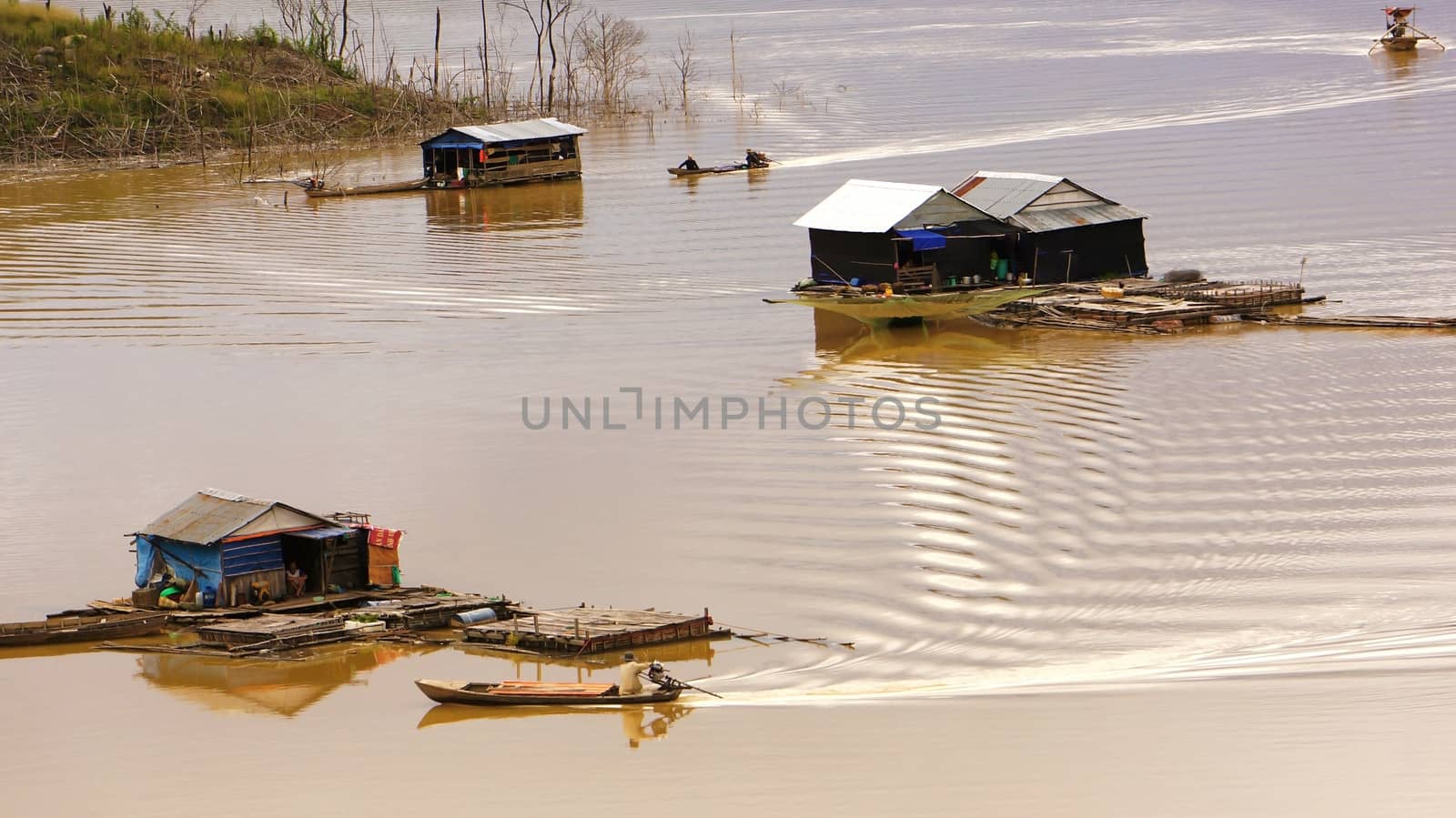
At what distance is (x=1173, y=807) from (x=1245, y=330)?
59.9 feet

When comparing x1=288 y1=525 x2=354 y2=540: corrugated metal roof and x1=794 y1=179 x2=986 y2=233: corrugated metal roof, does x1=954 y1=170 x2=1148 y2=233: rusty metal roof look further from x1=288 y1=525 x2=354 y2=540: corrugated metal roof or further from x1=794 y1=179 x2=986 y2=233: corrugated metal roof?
x1=288 y1=525 x2=354 y2=540: corrugated metal roof

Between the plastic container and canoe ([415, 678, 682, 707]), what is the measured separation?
1.97 metres

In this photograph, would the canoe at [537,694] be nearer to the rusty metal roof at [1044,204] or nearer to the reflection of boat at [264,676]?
the reflection of boat at [264,676]

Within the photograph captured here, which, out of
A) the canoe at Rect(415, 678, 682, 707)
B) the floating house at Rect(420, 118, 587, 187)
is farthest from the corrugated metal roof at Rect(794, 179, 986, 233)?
the canoe at Rect(415, 678, 682, 707)

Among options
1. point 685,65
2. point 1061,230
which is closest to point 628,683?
point 1061,230

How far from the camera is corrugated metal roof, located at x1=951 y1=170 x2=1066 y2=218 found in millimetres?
32156

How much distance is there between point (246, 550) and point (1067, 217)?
19063 mm

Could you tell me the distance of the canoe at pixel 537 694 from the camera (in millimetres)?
14609

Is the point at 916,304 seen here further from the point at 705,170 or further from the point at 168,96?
the point at 168,96

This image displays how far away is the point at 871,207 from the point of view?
32.2 metres

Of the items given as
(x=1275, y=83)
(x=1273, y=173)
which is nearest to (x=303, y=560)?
(x=1273, y=173)

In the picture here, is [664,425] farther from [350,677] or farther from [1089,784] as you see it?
[1089,784]

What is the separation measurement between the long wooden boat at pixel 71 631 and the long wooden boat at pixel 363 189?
101 feet

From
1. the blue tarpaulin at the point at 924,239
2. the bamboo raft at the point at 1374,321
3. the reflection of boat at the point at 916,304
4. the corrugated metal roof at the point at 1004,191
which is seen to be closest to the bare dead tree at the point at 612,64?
the corrugated metal roof at the point at 1004,191
